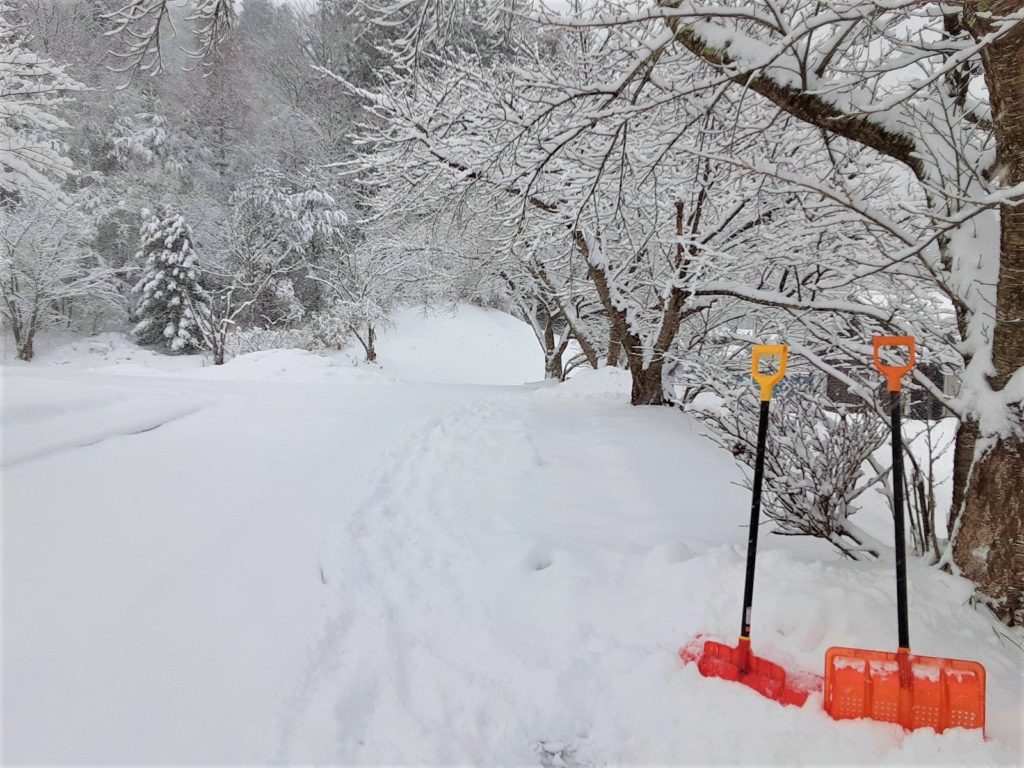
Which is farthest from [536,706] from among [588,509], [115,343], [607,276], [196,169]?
[196,169]

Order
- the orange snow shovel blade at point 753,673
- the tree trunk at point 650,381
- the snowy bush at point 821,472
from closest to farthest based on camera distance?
1. the orange snow shovel blade at point 753,673
2. the snowy bush at point 821,472
3. the tree trunk at point 650,381

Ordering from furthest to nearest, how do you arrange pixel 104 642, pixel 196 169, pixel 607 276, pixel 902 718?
pixel 196 169, pixel 607 276, pixel 104 642, pixel 902 718

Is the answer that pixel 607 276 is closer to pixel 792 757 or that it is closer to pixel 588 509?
pixel 588 509

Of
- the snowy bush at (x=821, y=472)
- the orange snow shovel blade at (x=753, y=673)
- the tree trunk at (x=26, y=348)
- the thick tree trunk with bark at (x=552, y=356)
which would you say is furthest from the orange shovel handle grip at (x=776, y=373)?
the tree trunk at (x=26, y=348)

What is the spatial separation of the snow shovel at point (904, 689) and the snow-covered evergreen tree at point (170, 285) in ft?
59.6

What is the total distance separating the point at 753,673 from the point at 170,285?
19.2 m

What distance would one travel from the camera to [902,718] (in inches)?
60.3

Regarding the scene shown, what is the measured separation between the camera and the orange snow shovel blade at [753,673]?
5.48ft

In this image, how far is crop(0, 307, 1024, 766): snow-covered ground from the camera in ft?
5.06

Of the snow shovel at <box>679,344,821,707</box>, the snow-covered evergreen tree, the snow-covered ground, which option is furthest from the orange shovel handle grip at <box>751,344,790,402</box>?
the snow-covered evergreen tree

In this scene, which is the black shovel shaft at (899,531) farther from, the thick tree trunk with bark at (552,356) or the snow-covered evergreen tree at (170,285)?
the snow-covered evergreen tree at (170,285)

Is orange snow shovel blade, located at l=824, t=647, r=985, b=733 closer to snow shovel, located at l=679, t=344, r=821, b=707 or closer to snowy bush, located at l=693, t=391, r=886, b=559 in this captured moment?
snow shovel, located at l=679, t=344, r=821, b=707

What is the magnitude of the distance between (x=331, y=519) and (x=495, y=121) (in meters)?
3.22

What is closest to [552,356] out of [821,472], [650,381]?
[650,381]
